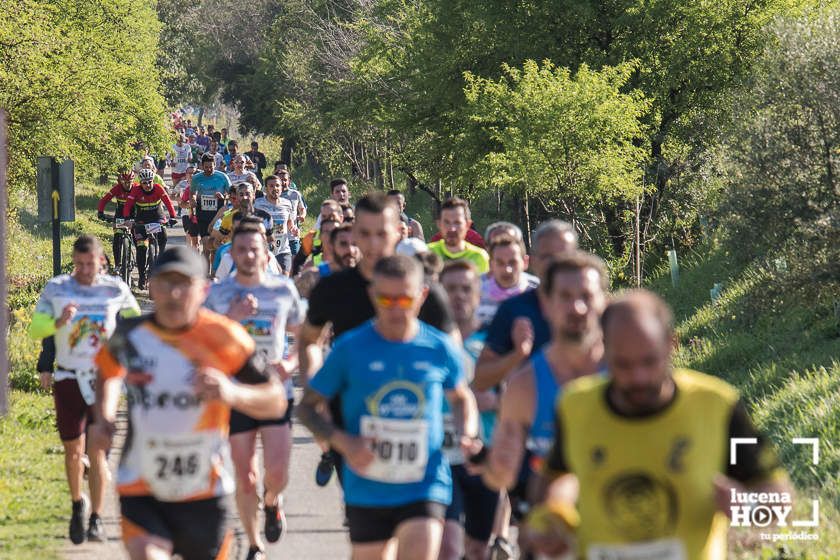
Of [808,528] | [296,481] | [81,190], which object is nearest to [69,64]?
[296,481]

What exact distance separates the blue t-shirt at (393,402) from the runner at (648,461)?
1.88 metres

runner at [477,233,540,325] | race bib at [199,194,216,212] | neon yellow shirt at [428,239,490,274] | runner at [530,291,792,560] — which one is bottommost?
runner at [530,291,792,560]

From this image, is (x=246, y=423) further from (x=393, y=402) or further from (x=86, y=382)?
(x=393, y=402)

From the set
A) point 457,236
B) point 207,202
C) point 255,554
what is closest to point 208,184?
point 207,202

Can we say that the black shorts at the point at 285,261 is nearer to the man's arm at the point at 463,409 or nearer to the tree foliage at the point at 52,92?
the tree foliage at the point at 52,92

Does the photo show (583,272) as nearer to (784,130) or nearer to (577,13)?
(784,130)

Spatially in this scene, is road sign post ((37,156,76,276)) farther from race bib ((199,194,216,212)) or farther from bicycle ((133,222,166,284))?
race bib ((199,194,216,212))

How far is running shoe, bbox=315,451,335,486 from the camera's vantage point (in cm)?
1050

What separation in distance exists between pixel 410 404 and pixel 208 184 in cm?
1606

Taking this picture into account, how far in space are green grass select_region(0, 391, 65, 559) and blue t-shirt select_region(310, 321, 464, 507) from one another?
3669 millimetres

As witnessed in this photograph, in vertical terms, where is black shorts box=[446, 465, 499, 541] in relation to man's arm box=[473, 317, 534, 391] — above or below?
below

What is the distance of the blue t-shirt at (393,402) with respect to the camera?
608 cm

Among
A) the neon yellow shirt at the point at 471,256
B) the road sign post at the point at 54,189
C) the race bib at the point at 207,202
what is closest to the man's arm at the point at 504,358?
the neon yellow shirt at the point at 471,256

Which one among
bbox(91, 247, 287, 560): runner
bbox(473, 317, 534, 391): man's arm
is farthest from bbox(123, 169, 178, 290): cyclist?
bbox(91, 247, 287, 560): runner
